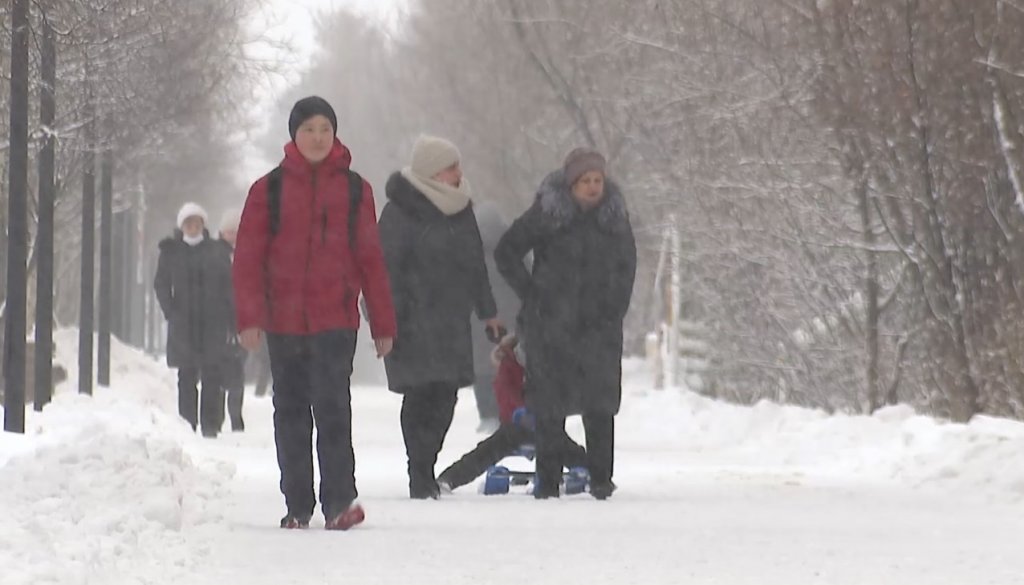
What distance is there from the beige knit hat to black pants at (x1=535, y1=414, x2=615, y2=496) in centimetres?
130

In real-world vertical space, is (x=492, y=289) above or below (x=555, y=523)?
above

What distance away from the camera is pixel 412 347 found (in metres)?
11.4

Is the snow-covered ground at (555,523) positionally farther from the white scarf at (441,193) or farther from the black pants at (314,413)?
the white scarf at (441,193)

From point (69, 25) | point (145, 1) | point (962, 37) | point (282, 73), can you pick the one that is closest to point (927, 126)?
point (962, 37)

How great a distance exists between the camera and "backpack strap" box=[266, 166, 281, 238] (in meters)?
9.48

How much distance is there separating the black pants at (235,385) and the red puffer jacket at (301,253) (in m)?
10.0

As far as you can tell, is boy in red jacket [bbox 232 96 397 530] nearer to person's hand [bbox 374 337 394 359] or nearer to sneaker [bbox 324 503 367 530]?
sneaker [bbox 324 503 367 530]

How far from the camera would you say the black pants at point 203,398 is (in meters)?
19.3

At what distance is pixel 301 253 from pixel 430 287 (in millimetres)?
2128

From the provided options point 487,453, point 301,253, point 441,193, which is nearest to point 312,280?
point 301,253

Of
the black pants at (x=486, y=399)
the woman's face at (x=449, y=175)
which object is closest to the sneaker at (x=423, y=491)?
the woman's face at (x=449, y=175)

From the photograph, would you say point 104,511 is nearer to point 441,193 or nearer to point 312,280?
point 312,280

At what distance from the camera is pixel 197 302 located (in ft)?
63.1

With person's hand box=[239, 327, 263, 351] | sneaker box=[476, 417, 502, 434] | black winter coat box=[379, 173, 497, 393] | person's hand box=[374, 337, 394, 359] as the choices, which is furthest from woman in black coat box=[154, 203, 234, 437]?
person's hand box=[239, 327, 263, 351]
